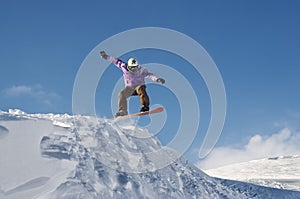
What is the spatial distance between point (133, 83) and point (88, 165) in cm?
575

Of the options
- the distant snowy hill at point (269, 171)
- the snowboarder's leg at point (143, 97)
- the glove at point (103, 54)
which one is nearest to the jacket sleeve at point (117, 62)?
the glove at point (103, 54)

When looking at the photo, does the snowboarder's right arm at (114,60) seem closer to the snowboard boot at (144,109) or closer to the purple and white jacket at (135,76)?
the purple and white jacket at (135,76)

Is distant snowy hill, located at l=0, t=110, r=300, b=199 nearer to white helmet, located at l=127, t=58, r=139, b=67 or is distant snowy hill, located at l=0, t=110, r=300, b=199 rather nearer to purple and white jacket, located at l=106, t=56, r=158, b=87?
purple and white jacket, located at l=106, t=56, r=158, b=87

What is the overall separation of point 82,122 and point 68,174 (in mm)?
3390

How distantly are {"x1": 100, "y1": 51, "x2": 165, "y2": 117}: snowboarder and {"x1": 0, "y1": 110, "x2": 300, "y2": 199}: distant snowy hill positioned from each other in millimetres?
1239

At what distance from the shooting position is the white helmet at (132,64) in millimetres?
15984

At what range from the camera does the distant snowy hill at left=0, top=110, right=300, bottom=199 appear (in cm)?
960

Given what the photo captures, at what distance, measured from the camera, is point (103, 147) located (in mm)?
12328

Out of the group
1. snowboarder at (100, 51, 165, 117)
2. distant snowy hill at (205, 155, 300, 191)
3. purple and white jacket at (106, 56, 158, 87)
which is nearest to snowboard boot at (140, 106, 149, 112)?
snowboarder at (100, 51, 165, 117)

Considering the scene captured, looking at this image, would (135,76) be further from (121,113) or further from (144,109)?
(121,113)

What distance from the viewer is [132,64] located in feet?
52.4

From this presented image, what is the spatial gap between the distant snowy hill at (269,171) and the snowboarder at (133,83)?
5845mm

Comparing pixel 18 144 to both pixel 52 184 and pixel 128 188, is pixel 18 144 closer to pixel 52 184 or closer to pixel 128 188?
pixel 52 184

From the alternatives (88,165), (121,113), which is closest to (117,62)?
(121,113)
